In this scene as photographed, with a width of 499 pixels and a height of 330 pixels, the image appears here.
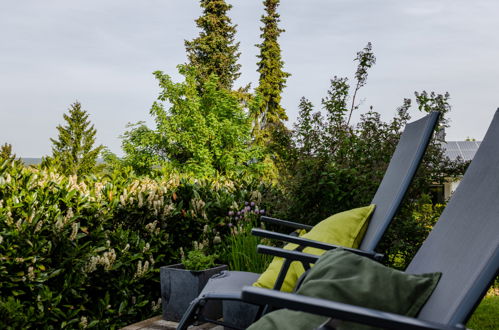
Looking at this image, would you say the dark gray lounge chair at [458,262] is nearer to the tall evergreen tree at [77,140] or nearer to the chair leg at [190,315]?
the chair leg at [190,315]

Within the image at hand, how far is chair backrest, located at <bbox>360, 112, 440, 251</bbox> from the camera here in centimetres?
229

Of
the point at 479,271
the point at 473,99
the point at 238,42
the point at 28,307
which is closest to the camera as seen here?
the point at 479,271

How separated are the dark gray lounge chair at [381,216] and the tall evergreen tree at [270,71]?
28953mm

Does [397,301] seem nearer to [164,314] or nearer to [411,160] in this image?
[411,160]

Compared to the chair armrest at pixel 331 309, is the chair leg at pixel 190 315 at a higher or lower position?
lower

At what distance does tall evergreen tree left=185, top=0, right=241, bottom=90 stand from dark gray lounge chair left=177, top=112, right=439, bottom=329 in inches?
1090

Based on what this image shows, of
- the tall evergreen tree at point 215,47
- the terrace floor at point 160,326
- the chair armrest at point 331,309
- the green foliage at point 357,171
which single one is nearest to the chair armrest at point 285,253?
the chair armrest at point 331,309

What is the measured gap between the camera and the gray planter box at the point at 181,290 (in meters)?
3.56

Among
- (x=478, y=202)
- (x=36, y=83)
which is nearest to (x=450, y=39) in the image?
(x=478, y=202)

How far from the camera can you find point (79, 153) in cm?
4231

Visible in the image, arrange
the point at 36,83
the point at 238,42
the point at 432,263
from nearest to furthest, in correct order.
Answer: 1. the point at 432,263
2. the point at 36,83
3. the point at 238,42

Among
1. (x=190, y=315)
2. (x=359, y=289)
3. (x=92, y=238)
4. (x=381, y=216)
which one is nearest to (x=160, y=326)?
(x=92, y=238)

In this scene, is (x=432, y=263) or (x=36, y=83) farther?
(x=36, y=83)

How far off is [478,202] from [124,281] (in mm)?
3215
